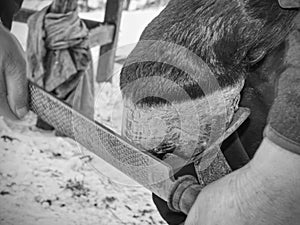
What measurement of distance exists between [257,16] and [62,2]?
1.13 metres

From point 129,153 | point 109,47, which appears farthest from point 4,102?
point 109,47

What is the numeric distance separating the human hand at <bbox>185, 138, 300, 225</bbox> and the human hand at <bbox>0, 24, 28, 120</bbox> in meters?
0.37

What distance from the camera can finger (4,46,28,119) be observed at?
63cm

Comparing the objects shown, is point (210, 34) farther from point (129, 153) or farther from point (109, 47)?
point (109, 47)

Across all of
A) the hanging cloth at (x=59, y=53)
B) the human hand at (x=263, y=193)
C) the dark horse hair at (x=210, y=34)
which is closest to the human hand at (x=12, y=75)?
the dark horse hair at (x=210, y=34)

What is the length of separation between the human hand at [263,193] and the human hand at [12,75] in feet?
1.21

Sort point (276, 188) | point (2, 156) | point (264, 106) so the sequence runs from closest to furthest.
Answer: point (276, 188) → point (264, 106) → point (2, 156)

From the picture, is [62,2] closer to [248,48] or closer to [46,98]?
[46,98]

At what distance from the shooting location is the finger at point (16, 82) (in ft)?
2.07

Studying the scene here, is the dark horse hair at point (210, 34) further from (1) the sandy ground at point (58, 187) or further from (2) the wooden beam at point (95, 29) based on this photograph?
(2) the wooden beam at point (95, 29)

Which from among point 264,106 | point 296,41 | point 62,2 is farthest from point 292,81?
point 62,2

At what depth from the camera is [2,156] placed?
1413 mm

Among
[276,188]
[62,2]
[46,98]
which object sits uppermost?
[276,188]

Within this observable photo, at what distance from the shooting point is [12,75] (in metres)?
0.63
